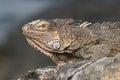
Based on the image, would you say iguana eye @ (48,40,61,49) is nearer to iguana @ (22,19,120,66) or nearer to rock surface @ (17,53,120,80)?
iguana @ (22,19,120,66)

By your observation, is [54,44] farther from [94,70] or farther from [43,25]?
[94,70]

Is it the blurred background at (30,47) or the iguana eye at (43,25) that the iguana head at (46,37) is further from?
the blurred background at (30,47)

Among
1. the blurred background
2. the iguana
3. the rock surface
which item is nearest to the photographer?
the rock surface

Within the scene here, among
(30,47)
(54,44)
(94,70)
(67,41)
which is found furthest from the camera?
(30,47)

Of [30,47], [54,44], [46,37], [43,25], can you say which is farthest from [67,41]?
[30,47]

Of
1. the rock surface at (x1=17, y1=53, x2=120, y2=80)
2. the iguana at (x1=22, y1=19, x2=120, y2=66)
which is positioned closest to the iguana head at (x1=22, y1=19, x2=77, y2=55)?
the iguana at (x1=22, y1=19, x2=120, y2=66)

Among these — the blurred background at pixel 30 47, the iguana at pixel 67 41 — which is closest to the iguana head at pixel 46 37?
the iguana at pixel 67 41

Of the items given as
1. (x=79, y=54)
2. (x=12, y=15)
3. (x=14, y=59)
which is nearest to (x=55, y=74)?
(x=79, y=54)
